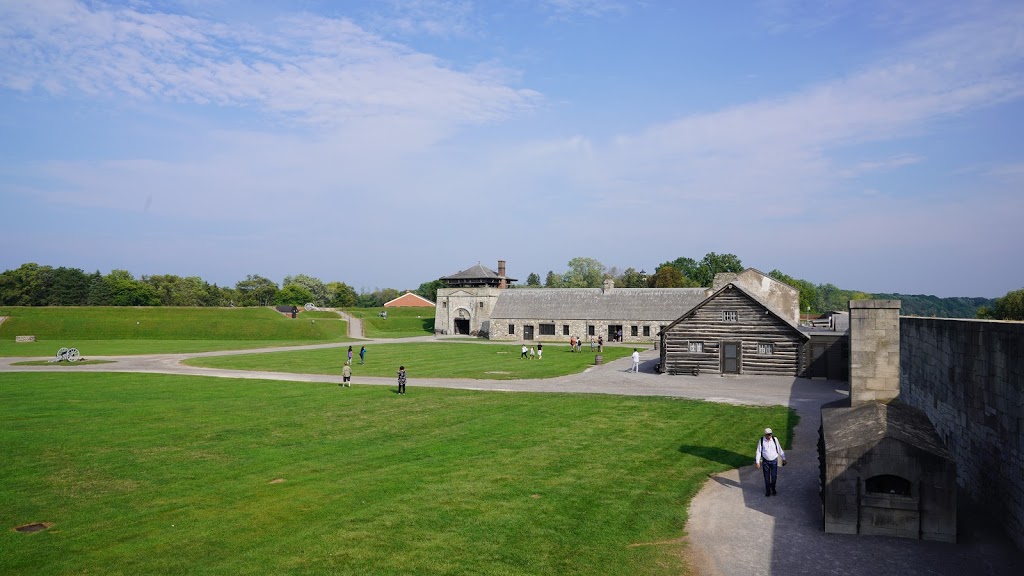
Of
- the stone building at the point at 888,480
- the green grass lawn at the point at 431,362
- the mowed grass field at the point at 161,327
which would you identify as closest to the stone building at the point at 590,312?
the green grass lawn at the point at 431,362

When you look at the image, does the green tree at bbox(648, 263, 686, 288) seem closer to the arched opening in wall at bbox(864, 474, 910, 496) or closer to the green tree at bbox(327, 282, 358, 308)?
the green tree at bbox(327, 282, 358, 308)

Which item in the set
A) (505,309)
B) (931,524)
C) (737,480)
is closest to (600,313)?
(505,309)

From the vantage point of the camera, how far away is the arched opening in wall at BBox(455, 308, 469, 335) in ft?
257

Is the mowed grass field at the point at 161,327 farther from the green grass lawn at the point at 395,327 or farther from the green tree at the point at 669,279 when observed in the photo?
the green tree at the point at 669,279

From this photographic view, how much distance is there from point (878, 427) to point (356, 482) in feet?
36.0

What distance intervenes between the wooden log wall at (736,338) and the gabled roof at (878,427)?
22939 millimetres

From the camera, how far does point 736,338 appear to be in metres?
37.1

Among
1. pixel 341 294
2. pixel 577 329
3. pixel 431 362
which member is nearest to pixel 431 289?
pixel 341 294

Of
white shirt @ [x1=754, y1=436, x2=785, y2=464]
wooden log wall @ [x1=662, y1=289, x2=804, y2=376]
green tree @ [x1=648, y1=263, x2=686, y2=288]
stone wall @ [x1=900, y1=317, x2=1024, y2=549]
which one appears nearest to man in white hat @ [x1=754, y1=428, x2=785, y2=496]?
white shirt @ [x1=754, y1=436, x2=785, y2=464]

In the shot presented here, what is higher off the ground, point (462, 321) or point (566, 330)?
point (462, 321)

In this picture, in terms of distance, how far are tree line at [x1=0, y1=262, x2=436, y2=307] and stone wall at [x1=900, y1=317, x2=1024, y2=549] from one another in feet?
392

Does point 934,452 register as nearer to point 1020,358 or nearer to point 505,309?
point 1020,358

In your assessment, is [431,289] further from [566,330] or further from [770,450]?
[770,450]

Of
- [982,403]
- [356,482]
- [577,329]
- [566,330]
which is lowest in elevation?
[356,482]
